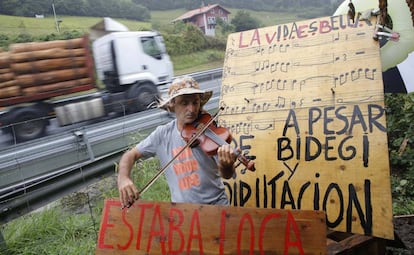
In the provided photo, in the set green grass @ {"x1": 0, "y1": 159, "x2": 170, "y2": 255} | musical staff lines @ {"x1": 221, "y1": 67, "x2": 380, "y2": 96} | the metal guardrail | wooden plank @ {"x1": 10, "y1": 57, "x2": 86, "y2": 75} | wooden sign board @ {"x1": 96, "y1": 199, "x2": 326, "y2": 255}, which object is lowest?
green grass @ {"x1": 0, "y1": 159, "x2": 170, "y2": 255}

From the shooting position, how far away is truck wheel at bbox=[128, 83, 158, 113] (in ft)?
31.4

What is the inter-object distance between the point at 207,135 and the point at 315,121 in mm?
913

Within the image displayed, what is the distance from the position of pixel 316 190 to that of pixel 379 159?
0.44 metres

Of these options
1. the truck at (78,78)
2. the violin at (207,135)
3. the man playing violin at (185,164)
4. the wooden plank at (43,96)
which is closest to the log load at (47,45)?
the truck at (78,78)

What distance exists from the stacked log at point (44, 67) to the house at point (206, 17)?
9.42 ft

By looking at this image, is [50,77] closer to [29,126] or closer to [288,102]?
[29,126]

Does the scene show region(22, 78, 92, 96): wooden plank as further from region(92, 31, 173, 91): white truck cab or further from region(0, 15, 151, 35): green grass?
region(0, 15, 151, 35): green grass

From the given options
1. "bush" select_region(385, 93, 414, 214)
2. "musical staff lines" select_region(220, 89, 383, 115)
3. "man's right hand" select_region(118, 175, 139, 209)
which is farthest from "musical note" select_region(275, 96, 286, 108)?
"bush" select_region(385, 93, 414, 214)

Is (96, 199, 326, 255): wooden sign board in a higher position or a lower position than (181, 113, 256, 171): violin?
lower

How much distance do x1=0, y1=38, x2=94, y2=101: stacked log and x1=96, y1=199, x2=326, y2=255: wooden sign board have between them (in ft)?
24.7

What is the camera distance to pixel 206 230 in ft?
6.10

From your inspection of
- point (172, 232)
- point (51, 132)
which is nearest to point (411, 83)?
point (172, 232)

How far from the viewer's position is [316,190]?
2.39 metres

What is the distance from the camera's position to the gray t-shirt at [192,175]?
80.2 inches
